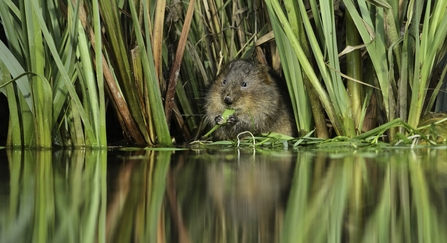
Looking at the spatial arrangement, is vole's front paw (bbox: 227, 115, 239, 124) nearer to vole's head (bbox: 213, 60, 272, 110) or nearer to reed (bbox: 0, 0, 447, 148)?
vole's head (bbox: 213, 60, 272, 110)

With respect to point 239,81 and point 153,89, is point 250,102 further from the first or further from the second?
point 153,89

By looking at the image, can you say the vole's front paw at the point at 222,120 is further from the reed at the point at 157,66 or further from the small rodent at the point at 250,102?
the reed at the point at 157,66

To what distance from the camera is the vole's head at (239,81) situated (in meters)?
5.35

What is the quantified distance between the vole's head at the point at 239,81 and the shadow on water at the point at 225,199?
1603mm

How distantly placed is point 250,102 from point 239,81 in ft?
0.63

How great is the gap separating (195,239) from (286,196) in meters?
0.74

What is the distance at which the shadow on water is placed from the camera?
1807mm

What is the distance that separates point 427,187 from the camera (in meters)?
2.55

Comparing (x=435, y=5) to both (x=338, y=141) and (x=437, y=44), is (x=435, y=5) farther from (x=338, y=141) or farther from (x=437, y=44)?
(x=338, y=141)

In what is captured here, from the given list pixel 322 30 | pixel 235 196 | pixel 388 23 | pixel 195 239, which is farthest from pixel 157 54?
pixel 195 239

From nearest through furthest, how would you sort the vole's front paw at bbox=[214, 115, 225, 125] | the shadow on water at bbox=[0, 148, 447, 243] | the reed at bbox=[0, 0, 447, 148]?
1. the shadow on water at bbox=[0, 148, 447, 243]
2. the reed at bbox=[0, 0, 447, 148]
3. the vole's front paw at bbox=[214, 115, 225, 125]

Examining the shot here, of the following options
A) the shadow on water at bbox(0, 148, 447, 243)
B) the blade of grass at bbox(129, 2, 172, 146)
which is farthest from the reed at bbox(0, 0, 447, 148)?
the shadow on water at bbox(0, 148, 447, 243)

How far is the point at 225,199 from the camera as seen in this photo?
7.78 ft

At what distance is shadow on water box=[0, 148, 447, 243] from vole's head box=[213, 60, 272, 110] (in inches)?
63.1
